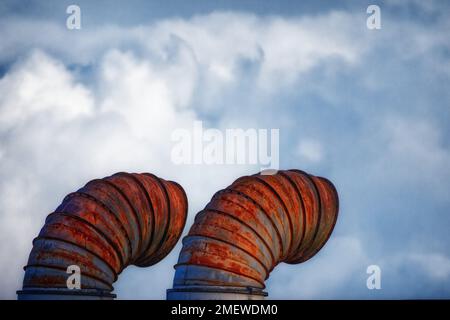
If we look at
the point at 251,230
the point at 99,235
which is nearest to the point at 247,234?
the point at 251,230

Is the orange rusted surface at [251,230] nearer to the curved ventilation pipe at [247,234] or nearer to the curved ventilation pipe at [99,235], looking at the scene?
the curved ventilation pipe at [247,234]

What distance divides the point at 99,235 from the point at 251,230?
343 cm

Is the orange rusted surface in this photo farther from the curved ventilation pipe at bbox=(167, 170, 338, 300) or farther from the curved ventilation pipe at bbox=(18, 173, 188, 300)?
the curved ventilation pipe at bbox=(18, 173, 188, 300)

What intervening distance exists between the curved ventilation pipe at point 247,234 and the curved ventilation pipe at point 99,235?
138 centimetres

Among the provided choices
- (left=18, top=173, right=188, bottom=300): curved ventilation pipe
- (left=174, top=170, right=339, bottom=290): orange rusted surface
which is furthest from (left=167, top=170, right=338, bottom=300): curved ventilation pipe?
(left=18, top=173, right=188, bottom=300): curved ventilation pipe

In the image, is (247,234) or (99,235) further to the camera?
(99,235)

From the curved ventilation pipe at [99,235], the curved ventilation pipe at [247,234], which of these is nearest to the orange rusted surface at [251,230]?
the curved ventilation pipe at [247,234]

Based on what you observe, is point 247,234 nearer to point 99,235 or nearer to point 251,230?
point 251,230

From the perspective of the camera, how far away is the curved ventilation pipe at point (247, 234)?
13258mm

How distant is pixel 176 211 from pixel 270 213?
292cm

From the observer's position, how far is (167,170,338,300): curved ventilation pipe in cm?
1326

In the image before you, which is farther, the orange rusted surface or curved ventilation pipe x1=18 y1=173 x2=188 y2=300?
the orange rusted surface

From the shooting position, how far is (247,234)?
532 inches

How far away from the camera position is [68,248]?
1330cm
